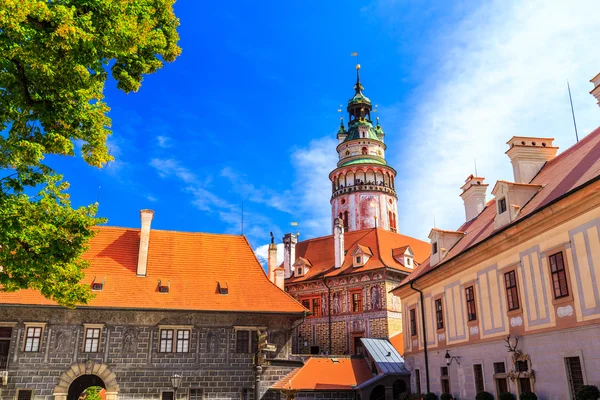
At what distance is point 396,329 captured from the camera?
34.0 meters

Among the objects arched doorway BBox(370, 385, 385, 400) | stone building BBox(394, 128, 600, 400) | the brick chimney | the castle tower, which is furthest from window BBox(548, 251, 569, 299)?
the castle tower

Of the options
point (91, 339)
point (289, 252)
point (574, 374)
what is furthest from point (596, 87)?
point (289, 252)

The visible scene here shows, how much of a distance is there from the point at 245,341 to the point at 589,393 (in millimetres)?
16644

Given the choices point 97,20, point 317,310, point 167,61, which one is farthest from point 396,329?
point 97,20

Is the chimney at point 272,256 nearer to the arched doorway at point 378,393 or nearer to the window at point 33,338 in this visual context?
the arched doorway at point 378,393

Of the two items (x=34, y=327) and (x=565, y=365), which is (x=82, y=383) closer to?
(x=34, y=327)

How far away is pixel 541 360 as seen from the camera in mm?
14203

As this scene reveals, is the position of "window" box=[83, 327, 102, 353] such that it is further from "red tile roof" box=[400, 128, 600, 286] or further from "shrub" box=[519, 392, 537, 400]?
"shrub" box=[519, 392, 537, 400]

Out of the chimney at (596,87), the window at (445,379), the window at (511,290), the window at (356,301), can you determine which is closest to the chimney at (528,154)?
the chimney at (596,87)

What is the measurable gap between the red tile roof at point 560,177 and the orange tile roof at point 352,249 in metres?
15.5

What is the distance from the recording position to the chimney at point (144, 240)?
26.6 m

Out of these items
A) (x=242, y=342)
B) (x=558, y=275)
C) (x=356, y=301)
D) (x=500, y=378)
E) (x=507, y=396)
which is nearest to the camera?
(x=558, y=275)

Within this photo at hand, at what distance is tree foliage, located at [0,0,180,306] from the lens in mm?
9219

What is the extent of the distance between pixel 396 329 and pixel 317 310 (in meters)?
6.37
